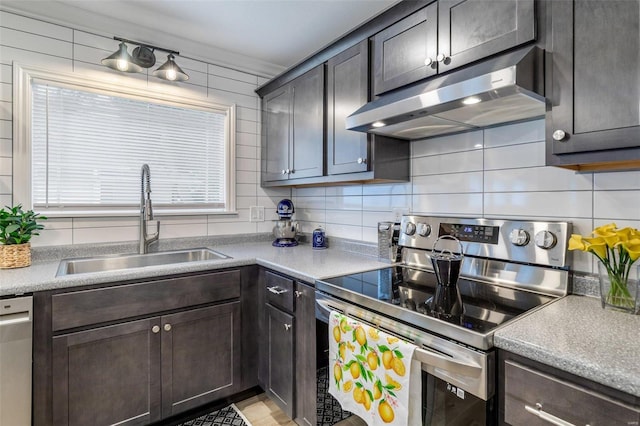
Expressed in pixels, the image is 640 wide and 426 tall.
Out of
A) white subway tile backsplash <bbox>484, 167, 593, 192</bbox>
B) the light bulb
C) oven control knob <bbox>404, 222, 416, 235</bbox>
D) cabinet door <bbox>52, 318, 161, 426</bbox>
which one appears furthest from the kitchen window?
white subway tile backsplash <bbox>484, 167, 593, 192</bbox>

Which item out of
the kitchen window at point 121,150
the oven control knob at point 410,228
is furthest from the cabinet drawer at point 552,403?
the kitchen window at point 121,150

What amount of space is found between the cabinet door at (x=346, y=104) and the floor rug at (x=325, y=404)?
1031mm

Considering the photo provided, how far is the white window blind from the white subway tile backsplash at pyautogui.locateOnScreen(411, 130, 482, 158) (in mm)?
1505

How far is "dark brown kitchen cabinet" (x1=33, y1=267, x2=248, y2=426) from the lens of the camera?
1483 millimetres

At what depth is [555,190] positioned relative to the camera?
4.42ft

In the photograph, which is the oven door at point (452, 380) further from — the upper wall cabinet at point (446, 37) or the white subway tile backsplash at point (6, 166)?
the white subway tile backsplash at point (6, 166)

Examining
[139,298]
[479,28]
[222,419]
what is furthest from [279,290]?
[479,28]

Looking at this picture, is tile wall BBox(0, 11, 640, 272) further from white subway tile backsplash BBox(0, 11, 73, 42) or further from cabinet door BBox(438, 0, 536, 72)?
cabinet door BBox(438, 0, 536, 72)

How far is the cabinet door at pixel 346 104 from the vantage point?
176cm

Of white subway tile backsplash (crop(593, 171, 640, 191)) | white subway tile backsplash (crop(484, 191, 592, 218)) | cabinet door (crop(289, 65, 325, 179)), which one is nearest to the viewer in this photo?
white subway tile backsplash (crop(593, 171, 640, 191))

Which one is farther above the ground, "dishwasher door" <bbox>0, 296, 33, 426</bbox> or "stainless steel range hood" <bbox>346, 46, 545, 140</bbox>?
"stainless steel range hood" <bbox>346, 46, 545, 140</bbox>

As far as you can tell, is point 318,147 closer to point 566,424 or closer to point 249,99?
point 249,99

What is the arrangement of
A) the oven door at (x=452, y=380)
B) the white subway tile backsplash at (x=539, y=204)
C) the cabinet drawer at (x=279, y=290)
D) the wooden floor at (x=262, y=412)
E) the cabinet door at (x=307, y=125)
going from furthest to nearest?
the cabinet door at (x=307, y=125) → the wooden floor at (x=262, y=412) → the cabinet drawer at (x=279, y=290) → the white subway tile backsplash at (x=539, y=204) → the oven door at (x=452, y=380)

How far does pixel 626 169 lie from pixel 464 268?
2.30ft
